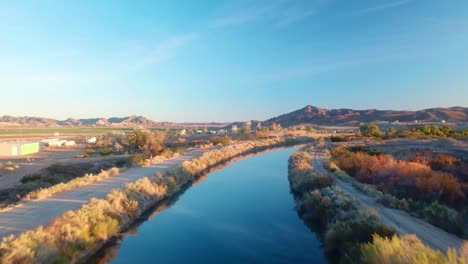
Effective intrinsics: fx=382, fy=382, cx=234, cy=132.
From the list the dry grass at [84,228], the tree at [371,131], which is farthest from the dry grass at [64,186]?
the tree at [371,131]

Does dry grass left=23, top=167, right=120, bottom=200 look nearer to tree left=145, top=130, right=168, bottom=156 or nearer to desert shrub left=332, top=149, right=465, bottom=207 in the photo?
desert shrub left=332, top=149, right=465, bottom=207

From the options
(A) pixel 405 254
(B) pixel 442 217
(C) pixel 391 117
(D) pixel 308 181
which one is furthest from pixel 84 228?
(C) pixel 391 117

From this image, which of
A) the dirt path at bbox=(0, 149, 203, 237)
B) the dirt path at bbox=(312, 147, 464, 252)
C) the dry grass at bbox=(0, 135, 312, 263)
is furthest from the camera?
the dirt path at bbox=(0, 149, 203, 237)

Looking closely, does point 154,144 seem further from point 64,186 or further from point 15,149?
point 64,186

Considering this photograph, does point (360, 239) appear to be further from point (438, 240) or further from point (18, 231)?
point (18, 231)

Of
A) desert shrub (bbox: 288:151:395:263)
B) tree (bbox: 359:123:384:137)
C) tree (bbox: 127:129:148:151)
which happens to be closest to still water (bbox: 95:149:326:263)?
desert shrub (bbox: 288:151:395:263)

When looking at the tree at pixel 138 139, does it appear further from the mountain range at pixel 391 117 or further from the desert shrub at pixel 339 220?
the mountain range at pixel 391 117
